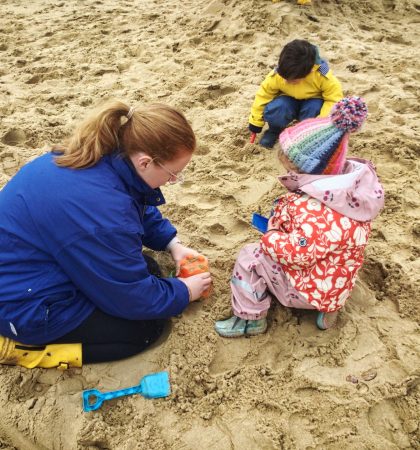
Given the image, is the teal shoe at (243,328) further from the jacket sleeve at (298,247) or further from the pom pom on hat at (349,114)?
the pom pom on hat at (349,114)

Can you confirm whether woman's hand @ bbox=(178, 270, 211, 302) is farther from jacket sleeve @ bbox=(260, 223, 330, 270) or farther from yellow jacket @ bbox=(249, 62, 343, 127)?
yellow jacket @ bbox=(249, 62, 343, 127)

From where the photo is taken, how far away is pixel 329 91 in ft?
9.96

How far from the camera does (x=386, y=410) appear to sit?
1578mm

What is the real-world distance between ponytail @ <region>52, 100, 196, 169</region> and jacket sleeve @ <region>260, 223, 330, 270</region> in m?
0.51

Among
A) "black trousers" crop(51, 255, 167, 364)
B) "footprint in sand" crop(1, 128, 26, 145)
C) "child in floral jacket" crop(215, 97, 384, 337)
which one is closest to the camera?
"child in floral jacket" crop(215, 97, 384, 337)

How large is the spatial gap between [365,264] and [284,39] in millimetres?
3203

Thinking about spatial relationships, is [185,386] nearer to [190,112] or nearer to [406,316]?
[406,316]

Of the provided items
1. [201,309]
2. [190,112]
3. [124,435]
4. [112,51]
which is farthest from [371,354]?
[112,51]

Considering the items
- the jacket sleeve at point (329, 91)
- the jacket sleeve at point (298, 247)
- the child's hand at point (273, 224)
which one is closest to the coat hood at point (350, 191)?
the jacket sleeve at point (298, 247)

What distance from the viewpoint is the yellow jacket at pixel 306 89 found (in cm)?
300

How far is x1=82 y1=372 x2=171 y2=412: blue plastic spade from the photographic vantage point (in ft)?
5.27

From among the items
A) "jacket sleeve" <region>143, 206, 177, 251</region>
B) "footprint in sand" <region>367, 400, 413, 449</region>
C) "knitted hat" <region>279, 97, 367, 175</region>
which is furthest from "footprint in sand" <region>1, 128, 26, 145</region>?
"footprint in sand" <region>367, 400, 413, 449</region>

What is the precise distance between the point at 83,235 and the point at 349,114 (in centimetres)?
102

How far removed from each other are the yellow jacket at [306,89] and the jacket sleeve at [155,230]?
4.35ft
